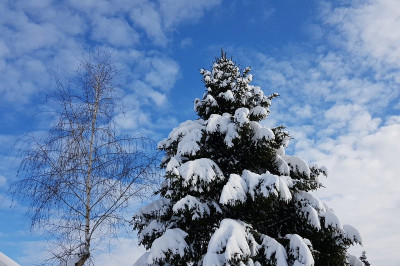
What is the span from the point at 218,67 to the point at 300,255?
784 cm

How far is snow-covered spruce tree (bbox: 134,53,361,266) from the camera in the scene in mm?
7625

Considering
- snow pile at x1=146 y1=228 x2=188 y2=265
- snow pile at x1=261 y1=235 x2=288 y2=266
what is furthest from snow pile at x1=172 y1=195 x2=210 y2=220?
snow pile at x1=261 y1=235 x2=288 y2=266

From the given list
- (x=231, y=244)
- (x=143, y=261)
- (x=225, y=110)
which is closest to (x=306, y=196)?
(x=231, y=244)

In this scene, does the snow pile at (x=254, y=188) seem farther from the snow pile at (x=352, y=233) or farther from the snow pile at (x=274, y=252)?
the snow pile at (x=352, y=233)

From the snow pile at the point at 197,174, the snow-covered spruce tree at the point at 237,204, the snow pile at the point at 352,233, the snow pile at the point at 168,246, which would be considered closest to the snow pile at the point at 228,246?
the snow-covered spruce tree at the point at 237,204

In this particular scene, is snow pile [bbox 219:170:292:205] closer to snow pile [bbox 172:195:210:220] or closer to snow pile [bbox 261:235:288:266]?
snow pile [bbox 172:195:210:220]

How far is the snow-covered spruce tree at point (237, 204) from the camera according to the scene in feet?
25.0

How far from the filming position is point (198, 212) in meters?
8.17

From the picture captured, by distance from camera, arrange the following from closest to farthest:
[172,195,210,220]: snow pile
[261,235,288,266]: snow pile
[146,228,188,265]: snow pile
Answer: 1. [261,235,288,266]: snow pile
2. [146,228,188,265]: snow pile
3. [172,195,210,220]: snow pile

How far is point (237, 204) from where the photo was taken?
7.77 metres

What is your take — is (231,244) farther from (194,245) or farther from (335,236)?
(335,236)

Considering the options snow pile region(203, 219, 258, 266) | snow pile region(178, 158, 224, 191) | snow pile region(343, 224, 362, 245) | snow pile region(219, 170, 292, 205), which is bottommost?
snow pile region(203, 219, 258, 266)

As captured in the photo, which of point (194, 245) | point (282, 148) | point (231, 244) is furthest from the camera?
point (282, 148)

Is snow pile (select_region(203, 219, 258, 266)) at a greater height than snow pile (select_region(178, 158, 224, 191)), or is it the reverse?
snow pile (select_region(178, 158, 224, 191))
